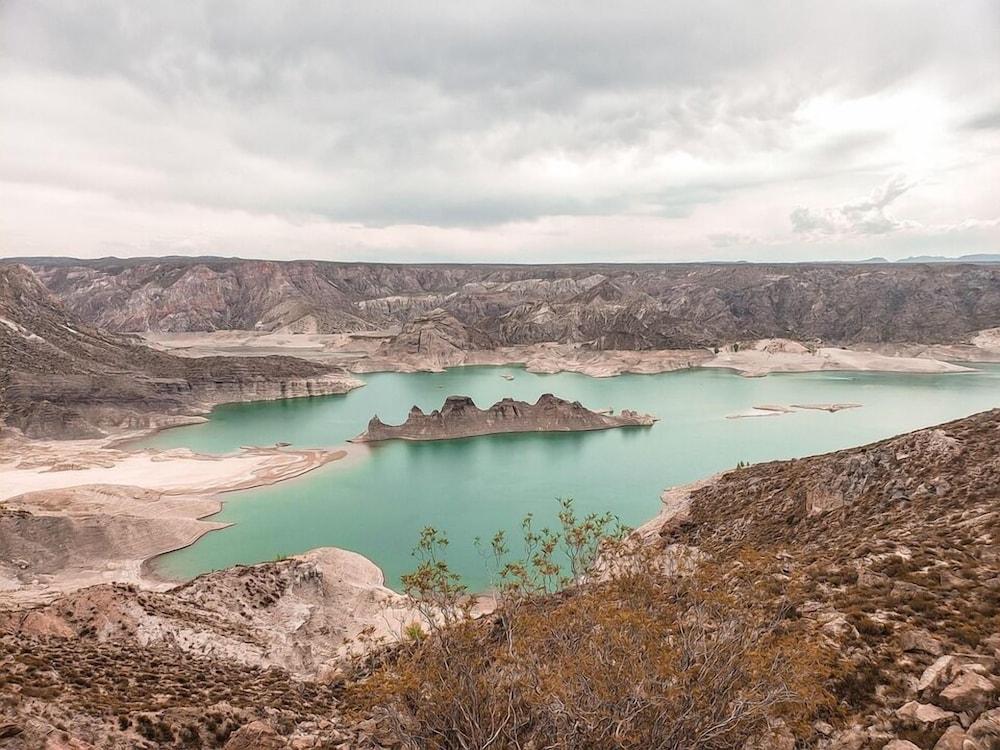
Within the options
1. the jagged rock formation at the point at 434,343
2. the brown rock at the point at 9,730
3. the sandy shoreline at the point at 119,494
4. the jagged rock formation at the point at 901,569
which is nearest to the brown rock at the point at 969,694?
the jagged rock formation at the point at 901,569

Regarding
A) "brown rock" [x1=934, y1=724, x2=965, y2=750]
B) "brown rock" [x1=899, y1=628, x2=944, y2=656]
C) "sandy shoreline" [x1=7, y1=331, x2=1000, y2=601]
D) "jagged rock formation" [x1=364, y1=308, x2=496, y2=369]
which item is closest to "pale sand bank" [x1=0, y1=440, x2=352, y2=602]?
"sandy shoreline" [x1=7, y1=331, x2=1000, y2=601]

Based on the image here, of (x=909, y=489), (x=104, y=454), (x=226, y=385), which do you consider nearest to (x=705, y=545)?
(x=909, y=489)

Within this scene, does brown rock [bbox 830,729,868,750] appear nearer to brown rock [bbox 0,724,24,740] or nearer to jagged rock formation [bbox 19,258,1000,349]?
brown rock [bbox 0,724,24,740]

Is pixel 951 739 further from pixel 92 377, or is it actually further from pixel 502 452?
pixel 92 377

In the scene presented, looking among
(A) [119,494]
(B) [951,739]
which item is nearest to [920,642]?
(B) [951,739]

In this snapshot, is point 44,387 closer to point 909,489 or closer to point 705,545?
point 705,545

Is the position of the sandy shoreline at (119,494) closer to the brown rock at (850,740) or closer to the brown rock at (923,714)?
the brown rock at (850,740)
